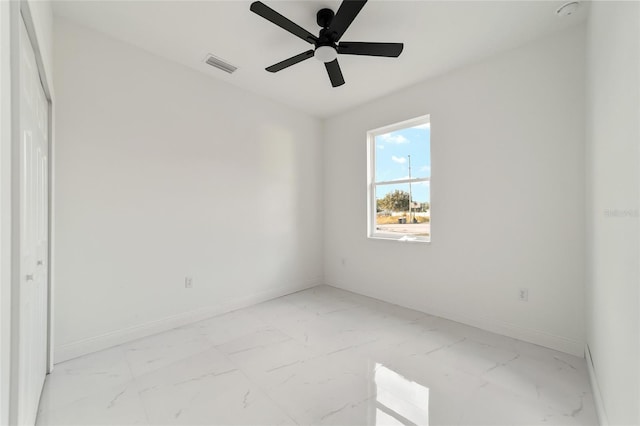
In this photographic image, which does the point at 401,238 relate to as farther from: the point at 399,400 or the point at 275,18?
the point at 275,18

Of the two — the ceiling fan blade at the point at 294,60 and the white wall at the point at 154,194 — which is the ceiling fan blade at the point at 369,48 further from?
the white wall at the point at 154,194

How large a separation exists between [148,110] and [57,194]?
3.61 feet

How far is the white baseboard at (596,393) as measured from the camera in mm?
1521

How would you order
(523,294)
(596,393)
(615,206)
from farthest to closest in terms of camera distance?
(523,294) < (596,393) < (615,206)

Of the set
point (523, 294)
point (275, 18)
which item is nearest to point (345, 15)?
point (275, 18)

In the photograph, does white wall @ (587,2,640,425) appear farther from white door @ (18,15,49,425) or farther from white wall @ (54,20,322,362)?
white wall @ (54,20,322,362)

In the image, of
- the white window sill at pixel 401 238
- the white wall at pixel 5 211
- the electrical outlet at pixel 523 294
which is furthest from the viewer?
the white window sill at pixel 401 238

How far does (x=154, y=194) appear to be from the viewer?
2811mm

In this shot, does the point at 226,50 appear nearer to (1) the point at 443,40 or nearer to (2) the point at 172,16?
(2) the point at 172,16

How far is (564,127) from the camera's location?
241cm

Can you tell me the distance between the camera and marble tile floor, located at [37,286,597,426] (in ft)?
5.43

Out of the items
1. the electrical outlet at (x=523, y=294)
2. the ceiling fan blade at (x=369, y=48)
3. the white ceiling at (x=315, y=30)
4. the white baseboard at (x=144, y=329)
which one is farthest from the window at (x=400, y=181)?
the white baseboard at (x=144, y=329)

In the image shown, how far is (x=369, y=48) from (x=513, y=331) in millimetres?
2891

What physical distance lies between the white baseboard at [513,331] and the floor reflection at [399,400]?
1.35 metres
